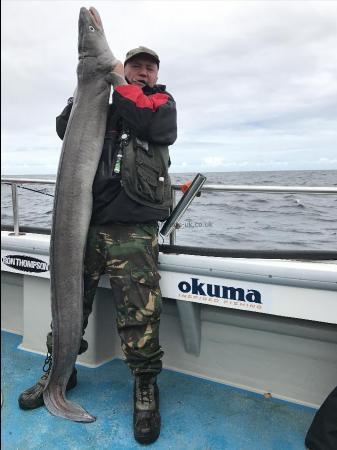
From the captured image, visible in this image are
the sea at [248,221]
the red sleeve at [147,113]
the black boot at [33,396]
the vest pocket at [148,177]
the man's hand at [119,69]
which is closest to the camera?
the red sleeve at [147,113]

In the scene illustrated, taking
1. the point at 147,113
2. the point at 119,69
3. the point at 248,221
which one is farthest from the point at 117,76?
the point at 248,221

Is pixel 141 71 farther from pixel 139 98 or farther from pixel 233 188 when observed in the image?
pixel 233 188

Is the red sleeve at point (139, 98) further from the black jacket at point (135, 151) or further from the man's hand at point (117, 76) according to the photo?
the man's hand at point (117, 76)

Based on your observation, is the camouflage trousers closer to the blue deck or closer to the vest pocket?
the vest pocket

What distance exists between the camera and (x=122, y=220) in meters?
2.96

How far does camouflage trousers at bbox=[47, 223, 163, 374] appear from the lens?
292 centimetres

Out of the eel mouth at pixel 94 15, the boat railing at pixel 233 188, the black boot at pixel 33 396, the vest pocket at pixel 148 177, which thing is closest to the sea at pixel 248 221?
the boat railing at pixel 233 188

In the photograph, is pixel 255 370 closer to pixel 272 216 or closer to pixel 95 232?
pixel 95 232

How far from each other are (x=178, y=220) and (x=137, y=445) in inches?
61.7

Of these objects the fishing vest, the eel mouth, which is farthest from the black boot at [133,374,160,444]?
the eel mouth

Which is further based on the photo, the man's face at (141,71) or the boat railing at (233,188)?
the man's face at (141,71)

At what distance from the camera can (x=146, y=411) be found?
114 inches

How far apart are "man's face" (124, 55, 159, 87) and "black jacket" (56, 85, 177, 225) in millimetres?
110

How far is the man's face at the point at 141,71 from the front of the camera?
3.15m
